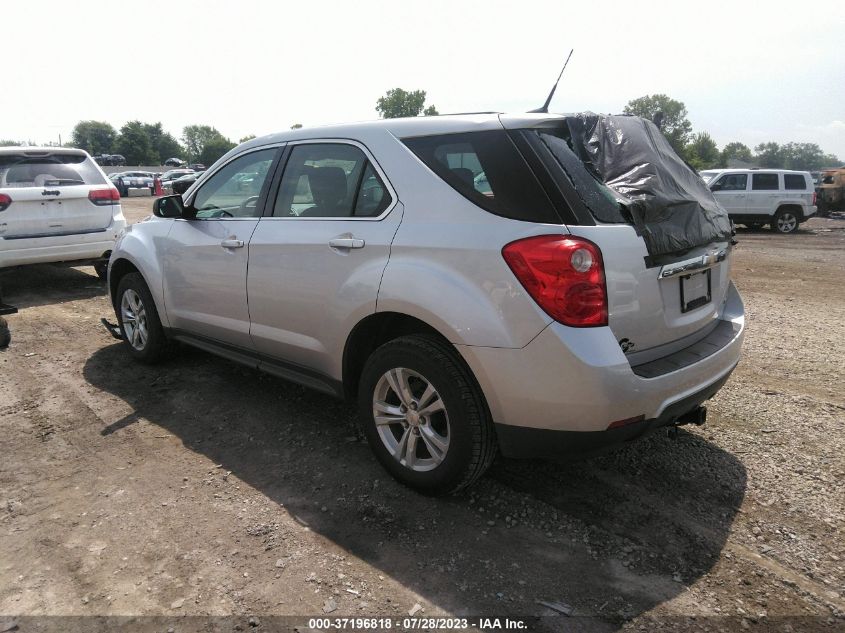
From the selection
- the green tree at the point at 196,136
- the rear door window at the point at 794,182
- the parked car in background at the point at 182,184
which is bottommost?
the rear door window at the point at 794,182

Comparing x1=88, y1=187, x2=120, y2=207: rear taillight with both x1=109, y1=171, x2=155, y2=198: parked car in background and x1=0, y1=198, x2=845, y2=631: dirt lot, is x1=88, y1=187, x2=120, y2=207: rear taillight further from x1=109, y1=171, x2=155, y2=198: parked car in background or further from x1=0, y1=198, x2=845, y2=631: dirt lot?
x1=109, y1=171, x2=155, y2=198: parked car in background

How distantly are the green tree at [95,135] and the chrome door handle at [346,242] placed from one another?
14241cm

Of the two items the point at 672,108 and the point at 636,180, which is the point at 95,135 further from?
the point at 636,180

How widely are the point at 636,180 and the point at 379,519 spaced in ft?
6.43

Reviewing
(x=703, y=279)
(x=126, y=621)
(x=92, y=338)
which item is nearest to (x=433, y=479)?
(x=126, y=621)

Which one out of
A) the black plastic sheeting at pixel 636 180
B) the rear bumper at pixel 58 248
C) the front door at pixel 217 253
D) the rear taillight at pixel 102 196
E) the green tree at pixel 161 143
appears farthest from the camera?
the green tree at pixel 161 143

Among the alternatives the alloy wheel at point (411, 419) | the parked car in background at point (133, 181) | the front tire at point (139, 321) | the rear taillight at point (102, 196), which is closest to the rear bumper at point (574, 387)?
the alloy wheel at point (411, 419)

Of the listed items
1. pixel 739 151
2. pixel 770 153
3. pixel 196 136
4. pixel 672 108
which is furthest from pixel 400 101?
pixel 770 153

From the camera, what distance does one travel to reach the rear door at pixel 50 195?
706cm

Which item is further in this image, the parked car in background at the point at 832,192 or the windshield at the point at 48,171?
the parked car in background at the point at 832,192

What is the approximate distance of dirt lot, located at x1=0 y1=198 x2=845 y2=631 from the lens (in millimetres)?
2367

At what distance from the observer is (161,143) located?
129 meters

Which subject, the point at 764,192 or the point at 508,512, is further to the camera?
the point at 764,192

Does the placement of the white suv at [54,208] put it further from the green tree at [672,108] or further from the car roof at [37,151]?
the green tree at [672,108]
